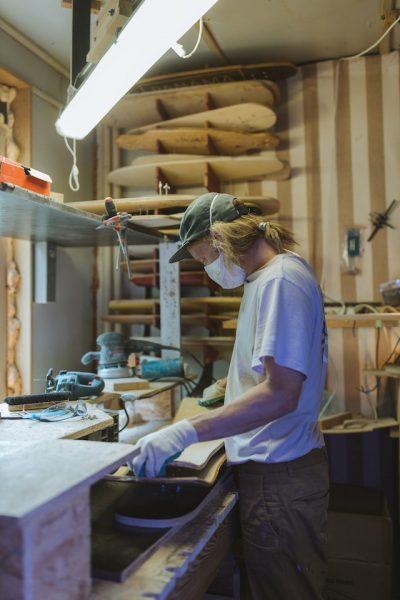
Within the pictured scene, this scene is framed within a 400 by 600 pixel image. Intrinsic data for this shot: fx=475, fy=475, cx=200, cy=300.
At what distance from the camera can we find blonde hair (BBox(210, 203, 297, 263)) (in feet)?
4.84

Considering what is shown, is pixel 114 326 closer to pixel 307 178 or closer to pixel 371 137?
pixel 307 178

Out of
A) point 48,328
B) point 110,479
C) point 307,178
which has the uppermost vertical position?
point 307,178

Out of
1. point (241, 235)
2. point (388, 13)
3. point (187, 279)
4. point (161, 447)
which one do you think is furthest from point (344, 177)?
point (161, 447)

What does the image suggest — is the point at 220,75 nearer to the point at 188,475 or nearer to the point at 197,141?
the point at 197,141

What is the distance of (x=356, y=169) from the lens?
3.02 meters

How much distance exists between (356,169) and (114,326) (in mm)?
1913

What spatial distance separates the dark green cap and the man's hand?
0.64m

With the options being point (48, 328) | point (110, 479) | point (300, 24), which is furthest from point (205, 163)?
point (110, 479)

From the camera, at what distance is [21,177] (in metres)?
1.63

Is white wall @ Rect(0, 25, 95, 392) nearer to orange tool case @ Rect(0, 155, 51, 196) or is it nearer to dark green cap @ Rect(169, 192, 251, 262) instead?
orange tool case @ Rect(0, 155, 51, 196)

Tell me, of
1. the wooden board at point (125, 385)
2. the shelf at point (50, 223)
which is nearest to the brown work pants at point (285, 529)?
the wooden board at point (125, 385)

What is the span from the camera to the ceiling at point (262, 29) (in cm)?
249

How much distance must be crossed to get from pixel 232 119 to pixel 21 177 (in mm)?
1630

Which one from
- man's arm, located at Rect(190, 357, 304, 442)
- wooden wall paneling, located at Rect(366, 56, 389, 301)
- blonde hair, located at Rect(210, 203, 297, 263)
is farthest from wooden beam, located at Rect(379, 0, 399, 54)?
man's arm, located at Rect(190, 357, 304, 442)
